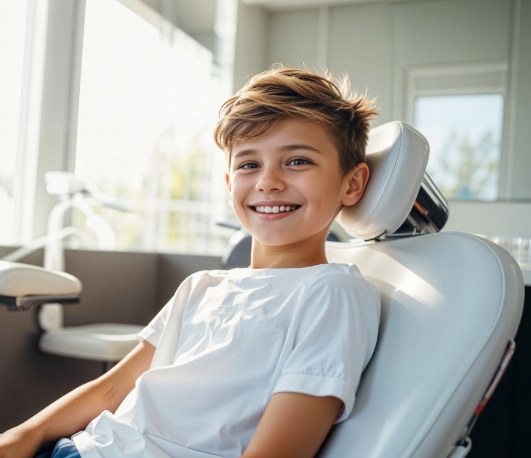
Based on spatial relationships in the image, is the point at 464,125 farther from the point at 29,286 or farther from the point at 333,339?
the point at 333,339

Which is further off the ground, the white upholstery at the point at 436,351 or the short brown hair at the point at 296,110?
the short brown hair at the point at 296,110

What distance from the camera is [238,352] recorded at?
863 mm

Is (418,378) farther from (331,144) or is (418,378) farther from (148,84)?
(148,84)

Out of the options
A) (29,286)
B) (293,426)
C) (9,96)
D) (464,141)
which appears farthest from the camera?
(464,141)

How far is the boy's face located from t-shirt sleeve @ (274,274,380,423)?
0.14 metres

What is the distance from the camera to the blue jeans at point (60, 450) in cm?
86

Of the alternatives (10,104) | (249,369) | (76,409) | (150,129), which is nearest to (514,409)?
(249,369)

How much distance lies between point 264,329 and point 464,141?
11.8ft

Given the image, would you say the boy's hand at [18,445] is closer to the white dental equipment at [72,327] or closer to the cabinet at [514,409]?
the white dental equipment at [72,327]

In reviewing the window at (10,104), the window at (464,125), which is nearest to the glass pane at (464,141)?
the window at (464,125)

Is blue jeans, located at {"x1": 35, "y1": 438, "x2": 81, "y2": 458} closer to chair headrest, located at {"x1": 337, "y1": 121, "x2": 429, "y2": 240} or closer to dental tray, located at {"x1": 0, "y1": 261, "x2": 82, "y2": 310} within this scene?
chair headrest, located at {"x1": 337, "y1": 121, "x2": 429, "y2": 240}

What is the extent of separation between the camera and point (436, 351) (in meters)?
0.78

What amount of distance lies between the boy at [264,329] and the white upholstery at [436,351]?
0.04 m

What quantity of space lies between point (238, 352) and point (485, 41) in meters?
3.98
